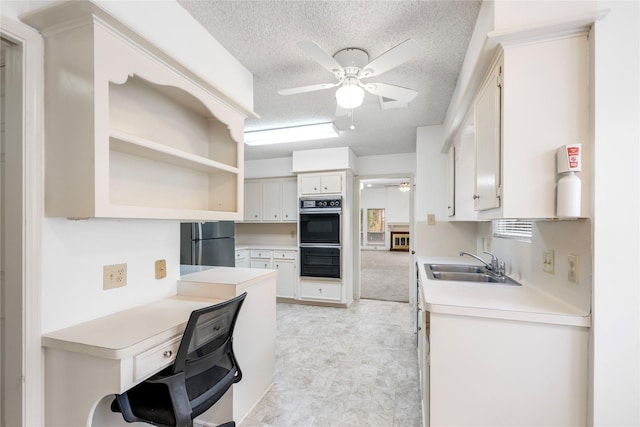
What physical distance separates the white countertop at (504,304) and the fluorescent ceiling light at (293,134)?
228 centimetres

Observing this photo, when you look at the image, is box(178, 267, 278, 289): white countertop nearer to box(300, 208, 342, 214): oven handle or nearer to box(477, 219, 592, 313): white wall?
box(477, 219, 592, 313): white wall

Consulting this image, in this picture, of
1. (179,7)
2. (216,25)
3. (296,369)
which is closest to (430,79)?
(216,25)

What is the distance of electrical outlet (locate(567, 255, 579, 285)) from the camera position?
133cm

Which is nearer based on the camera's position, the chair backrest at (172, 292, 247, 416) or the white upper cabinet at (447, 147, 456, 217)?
the chair backrest at (172, 292, 247, 416)

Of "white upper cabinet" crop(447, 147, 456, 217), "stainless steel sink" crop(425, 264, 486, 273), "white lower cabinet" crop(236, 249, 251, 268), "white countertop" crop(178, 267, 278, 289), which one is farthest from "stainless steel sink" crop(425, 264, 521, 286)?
"white lower cabinet" crop(236, 249, 251, 268)

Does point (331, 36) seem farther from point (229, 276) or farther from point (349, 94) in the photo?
→ point (229, 276)

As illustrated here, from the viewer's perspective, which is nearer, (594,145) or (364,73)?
(594,145)

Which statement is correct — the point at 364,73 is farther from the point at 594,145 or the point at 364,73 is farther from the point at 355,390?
the point at 355,390

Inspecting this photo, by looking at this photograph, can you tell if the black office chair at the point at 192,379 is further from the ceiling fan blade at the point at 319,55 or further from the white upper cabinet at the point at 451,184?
the white upper cabinet at the point at 451,184

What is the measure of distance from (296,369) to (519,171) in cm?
230

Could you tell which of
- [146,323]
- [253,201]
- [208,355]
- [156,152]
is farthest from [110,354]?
[253,201]

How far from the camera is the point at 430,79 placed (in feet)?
7.89

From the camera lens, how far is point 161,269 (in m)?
1.76

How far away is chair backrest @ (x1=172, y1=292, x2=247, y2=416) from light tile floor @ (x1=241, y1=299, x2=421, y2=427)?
647 millimetres
